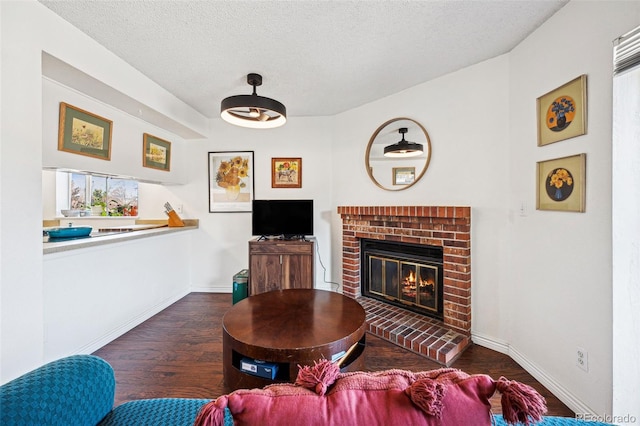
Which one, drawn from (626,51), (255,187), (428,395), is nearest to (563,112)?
(626,51)

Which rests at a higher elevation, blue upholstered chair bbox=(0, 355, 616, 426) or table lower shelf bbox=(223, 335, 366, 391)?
blue upholstered chair bbox=(0, 355, 616, 426)

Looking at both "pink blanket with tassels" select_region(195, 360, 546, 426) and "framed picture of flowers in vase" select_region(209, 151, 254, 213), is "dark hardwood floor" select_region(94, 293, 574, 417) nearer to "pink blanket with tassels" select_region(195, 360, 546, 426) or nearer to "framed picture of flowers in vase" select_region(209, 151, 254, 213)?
"pink blanket with tassels" select_region(195, 360, 546, 426)

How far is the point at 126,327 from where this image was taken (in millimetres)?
2465

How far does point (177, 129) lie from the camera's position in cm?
320

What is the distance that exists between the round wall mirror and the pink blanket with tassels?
7.61ft

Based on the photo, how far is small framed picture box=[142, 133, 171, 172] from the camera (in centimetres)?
292

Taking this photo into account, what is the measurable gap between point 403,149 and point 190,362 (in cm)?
278

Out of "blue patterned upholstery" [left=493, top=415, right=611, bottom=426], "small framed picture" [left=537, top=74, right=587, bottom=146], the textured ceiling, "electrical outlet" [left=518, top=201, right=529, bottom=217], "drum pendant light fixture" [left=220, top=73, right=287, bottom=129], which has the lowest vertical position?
"blue patterned upholstery" [left=493, top=415, right=611, bottom=426]

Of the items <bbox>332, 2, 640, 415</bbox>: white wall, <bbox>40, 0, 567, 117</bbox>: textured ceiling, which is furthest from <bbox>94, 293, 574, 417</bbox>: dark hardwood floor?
<bbox>40, 0, 567, 117</bbox>: textured ceiling

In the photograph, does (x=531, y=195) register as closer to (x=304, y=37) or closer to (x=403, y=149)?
(x=403, y=149)

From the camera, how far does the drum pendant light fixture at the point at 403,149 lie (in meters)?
2.64

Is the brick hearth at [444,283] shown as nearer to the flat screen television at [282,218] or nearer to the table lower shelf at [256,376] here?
the table lower shelf at [256,376]

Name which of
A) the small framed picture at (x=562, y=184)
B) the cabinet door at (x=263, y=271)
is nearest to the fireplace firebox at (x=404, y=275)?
the small framed picture at (x=562, y=184)

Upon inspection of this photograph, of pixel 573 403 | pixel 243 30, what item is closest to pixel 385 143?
pixel 243 30
